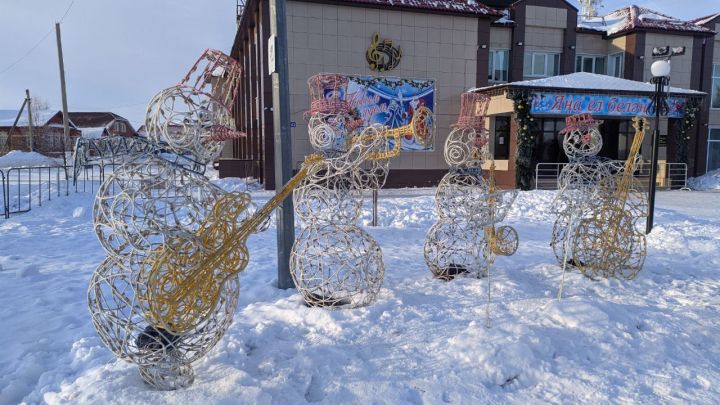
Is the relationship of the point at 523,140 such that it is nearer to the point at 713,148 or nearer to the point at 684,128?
the point at 684,128

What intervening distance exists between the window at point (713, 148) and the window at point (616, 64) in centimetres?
537

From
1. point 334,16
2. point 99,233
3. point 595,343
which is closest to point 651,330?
point 595,343

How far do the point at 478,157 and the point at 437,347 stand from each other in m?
2.59

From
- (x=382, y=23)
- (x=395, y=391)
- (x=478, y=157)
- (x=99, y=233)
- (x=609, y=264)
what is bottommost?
(x=395, y=391)

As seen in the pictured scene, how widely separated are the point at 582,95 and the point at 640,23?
6.53m

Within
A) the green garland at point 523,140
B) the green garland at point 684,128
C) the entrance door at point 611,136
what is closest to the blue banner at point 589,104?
the green garland at point 523,140

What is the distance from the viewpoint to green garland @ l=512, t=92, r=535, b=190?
15.0 meters

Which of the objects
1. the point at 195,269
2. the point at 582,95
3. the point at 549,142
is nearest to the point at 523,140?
the point at 582,95

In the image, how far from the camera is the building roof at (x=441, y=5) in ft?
48.8

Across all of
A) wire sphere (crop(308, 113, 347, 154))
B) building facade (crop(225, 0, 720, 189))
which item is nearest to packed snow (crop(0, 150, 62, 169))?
building facade (crop(225, 0, 720, 189))

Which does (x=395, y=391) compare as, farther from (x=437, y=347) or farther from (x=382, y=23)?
(x=382, y=23)

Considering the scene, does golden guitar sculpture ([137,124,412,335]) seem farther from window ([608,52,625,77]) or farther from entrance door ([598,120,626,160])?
window ([608,52,625,77])

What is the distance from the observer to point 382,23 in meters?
15.1

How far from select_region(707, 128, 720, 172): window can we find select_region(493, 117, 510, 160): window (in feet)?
33.6
